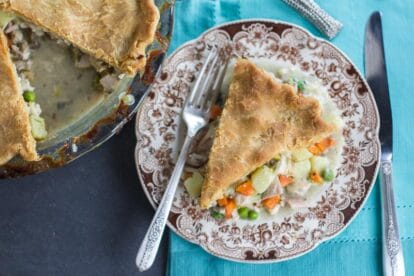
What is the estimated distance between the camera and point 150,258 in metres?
3.16

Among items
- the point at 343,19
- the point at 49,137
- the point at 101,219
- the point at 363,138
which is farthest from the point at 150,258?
the point at 343,19

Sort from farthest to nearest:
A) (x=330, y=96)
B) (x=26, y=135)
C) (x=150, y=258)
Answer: (x=330, y=96)
(x=150, y=258)
(x=26, y=135)

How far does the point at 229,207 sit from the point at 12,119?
3.82ft

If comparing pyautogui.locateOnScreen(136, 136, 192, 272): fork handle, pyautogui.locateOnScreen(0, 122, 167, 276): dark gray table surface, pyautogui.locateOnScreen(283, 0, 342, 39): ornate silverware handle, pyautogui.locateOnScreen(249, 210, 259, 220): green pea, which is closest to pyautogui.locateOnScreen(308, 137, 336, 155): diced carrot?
pyautogui.locateOnScreen(249, 210, 259, 220): green pea

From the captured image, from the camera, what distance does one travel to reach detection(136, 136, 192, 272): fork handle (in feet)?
10.3

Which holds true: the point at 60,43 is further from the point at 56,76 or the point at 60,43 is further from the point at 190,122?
the point at 190,122

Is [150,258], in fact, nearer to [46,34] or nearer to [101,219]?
[101,219]

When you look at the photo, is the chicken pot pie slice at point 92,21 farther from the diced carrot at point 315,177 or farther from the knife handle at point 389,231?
the knife handle at point 389,231

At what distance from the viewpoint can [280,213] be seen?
10.8 ft

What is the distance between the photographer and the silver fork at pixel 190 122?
3.16 meters

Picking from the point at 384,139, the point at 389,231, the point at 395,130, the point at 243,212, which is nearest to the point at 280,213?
the point at 243,212

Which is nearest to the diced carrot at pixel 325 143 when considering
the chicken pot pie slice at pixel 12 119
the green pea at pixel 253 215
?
the green pea at pixel 253 215

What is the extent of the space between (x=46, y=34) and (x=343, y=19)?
5.24 feet

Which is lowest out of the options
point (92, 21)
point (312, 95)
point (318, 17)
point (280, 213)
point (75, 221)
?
point (75, 221)
